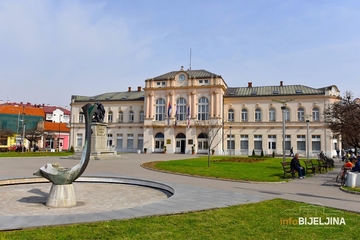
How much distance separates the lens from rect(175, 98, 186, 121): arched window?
166ft

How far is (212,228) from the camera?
573 centimetres

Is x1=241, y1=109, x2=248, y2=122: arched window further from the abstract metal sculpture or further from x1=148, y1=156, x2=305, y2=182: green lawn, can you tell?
the abstract metal sculpture

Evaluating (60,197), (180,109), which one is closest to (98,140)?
(60,197)

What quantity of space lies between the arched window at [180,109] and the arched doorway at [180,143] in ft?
9.61

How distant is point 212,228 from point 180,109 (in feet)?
149

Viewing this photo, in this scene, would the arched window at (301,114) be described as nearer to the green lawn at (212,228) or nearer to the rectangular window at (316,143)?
the rectangular window at (316,143)

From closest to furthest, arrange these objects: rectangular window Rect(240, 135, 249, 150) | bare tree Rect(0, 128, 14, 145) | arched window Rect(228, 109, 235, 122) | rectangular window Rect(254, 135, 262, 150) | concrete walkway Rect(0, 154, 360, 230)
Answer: concrete walkway Rect(0, 154, 360, 230) → rectangular window Rect(254, 135, 262, 150) → rectangular window Rect(240, 135, 249, 150) → arched window Rect(228, 109, 235, 122) → bare tree Rect(0, 128, 14, 145)

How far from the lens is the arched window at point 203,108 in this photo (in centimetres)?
4938

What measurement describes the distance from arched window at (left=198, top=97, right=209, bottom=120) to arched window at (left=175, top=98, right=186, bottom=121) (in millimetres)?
2650

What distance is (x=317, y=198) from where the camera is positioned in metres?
9.66

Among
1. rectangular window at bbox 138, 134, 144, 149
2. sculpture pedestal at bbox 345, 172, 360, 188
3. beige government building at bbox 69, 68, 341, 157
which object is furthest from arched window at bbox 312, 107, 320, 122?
sculpture pedestal at bbox 345, 172, 360, 188

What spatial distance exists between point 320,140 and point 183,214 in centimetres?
4471

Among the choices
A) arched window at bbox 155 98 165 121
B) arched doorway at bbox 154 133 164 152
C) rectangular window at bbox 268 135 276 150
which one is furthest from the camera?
arched window at bbox 155 98 165 121

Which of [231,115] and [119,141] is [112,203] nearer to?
[231,115]
